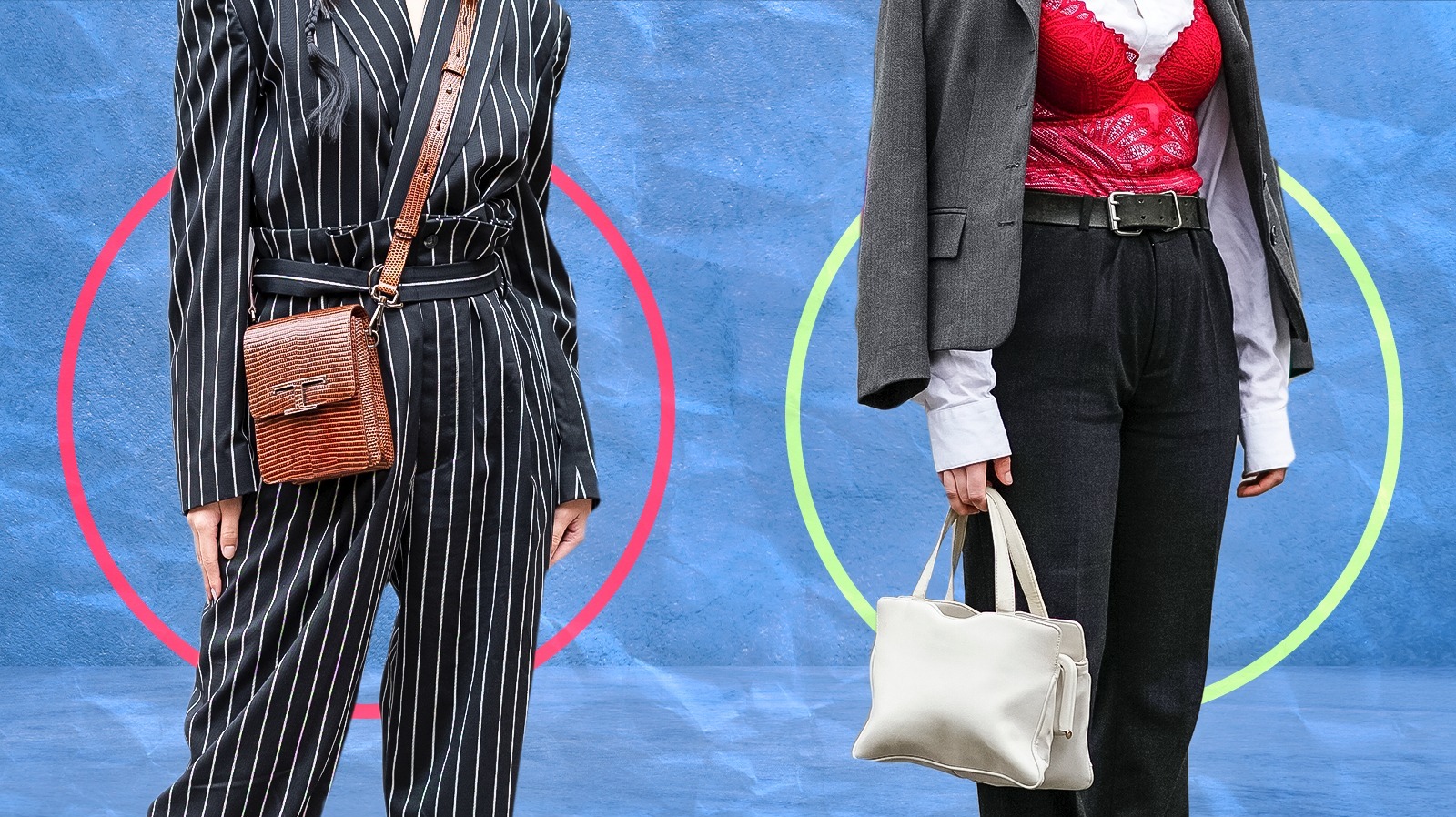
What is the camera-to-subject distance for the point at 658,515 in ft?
12.9

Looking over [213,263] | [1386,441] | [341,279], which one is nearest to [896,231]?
[341,279]

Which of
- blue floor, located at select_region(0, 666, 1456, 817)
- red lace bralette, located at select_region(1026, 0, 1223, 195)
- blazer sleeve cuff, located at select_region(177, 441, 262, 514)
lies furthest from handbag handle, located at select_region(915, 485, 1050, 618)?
blue floor, located at select_region(0, 666, 1456, 817)

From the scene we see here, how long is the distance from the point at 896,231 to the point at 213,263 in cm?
80

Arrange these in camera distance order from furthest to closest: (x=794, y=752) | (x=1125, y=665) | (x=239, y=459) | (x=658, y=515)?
1. (x=658, y=515)
2. (x=794, y=752)
3. (x=1125, y=665)
4. (x=239, y=459)

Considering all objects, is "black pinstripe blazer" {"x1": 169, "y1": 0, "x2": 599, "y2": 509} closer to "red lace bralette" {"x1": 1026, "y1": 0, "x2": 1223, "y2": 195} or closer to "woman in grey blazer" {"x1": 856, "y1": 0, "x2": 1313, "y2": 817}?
"woman in grey blazer" {"x1": 856, "y1": 0, "x2": 1313, "y2": 817}

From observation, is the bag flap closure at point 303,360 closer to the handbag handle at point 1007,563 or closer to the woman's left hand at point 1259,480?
the handbag handle at point 1007,563

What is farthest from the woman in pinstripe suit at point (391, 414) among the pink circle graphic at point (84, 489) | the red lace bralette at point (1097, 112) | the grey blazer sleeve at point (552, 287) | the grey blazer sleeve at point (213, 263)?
the pink circle graphic at point (84, 489)

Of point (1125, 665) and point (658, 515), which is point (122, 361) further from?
point (1125, 665)

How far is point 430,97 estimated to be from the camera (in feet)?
5.15

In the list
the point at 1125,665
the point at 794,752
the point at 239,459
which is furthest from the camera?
the point at 794,752

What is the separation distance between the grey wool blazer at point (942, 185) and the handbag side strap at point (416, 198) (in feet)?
1.73

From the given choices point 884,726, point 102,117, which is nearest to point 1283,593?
point 884,726

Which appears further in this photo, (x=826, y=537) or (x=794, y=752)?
(x=826, y=537)

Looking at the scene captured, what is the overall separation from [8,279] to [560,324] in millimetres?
2831
